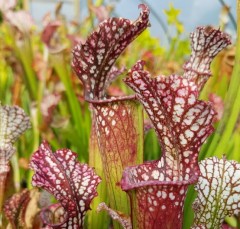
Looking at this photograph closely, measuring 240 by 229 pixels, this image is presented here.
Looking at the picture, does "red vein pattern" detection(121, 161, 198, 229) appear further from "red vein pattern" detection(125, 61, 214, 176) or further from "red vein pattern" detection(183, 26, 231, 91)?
"red vein pattern" detection(183, 26, 231, 91)

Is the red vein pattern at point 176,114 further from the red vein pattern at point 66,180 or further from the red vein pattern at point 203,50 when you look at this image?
the red vein pattern at point 203,50

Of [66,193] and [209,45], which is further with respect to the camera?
[209,45]

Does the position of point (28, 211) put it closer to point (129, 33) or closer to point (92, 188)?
point (92, 188)

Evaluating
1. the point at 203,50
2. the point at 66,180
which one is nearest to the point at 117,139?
the point at 66,180

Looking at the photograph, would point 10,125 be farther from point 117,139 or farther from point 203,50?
point 203,50

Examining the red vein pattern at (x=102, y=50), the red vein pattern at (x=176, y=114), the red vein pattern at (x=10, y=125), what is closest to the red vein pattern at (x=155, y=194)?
the red vein pattern at (x=176, y=114)

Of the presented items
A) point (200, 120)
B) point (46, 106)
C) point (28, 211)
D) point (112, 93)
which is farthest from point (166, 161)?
point (112, 93)
